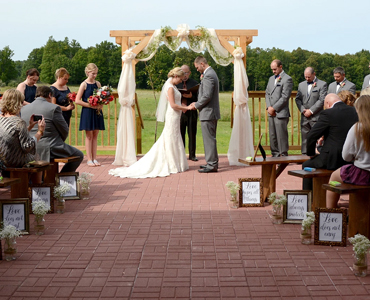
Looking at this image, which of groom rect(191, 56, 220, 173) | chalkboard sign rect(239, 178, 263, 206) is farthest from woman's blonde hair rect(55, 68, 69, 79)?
chalkboard sign rect(239, 178, 263, 206)

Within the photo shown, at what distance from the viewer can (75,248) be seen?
4.87 meters

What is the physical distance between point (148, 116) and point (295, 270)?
20.1 m

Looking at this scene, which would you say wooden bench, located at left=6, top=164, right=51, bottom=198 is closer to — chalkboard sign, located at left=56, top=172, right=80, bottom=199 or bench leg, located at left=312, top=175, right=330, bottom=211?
chalkboard sign, located at left=56, top=172, right=80, bottom=199


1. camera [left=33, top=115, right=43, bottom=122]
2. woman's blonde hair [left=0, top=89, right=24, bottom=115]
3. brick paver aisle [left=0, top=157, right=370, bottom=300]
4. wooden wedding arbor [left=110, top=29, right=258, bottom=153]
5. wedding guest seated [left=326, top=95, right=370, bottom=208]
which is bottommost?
brick paver aisle [left=0, top=157, right=370, bottom=300]

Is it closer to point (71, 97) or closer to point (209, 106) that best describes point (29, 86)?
point (71, 97)

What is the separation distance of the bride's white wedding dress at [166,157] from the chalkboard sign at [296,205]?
11.8ft

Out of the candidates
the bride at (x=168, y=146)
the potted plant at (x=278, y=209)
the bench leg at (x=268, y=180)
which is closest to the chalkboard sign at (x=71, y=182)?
the bride at (x=168, y=146)

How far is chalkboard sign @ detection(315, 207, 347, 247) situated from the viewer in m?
4.85

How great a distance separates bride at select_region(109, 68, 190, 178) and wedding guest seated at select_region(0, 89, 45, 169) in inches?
122

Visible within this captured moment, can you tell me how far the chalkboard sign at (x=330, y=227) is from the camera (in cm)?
485

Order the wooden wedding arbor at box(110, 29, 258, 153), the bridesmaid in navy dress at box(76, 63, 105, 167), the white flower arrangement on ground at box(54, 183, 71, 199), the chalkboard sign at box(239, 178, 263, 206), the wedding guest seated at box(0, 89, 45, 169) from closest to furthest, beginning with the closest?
the wedding guest seated at box(0, 89, 45, 169) → the white flower arrangement on ground at box(54, 183, 71, 199) → the chalkboard sign at box(239, 178, 263, 206) → the bridesmaid in navy dress at box(76, 63, 105, 167) → the wooden wedding arbor at box(110, 29, 258, 153)

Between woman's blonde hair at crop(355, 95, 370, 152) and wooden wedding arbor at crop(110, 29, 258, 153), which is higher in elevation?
wooden wedding arbor at crop(110, 29, 258, 153)

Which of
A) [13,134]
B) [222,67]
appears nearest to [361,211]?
[13,134]

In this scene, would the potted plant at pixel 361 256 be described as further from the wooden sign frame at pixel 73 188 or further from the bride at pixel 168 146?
the bride at pixel 168 146
